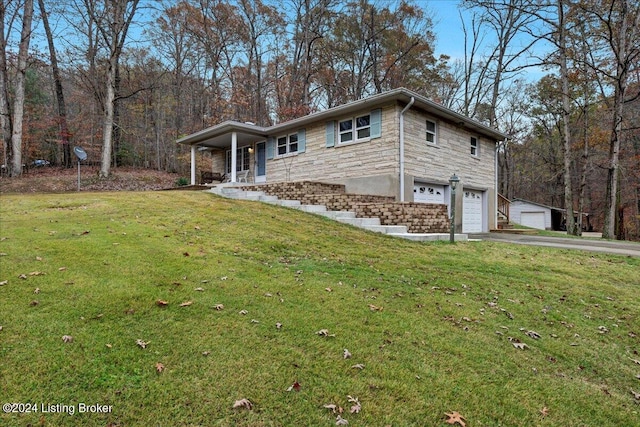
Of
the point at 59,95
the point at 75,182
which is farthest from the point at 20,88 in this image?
the point at 59,95

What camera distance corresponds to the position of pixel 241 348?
2.57 meters

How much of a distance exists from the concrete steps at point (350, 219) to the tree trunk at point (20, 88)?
10673 millimetres

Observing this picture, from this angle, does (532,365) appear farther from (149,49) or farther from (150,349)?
(149,49)

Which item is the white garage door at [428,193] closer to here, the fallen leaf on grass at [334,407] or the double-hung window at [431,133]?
the double-hung window at [431,133]

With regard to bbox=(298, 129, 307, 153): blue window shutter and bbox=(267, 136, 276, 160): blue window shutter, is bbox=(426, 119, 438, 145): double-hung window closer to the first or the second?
bbox=(298, 129, 307, 153): blue window shutter

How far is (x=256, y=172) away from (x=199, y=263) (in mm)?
12152

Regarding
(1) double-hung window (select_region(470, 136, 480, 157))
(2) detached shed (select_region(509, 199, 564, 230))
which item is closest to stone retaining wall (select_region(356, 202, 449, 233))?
(1) double-hung window (select_region(470, 136, 480, 157))

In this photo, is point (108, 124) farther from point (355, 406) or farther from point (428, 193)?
point (355, 406)

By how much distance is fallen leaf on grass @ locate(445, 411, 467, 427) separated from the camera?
205 cm

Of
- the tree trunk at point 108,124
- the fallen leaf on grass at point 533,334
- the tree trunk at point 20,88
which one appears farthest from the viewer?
the tree trunk at point 108,124

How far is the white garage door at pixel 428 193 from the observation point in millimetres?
11507

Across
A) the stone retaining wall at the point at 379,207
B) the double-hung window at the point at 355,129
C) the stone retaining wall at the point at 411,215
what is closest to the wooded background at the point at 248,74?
the double-hung window at the point at 355,129

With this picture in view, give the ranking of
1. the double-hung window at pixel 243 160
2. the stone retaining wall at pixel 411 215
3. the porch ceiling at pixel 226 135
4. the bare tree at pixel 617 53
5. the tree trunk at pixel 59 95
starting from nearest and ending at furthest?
the stone retaining wall at pixel 411 215, the bare tree at pixel 617 53, the porch ceiling at pixel 226 135, the double-hung window at pixel 243 160, the tree trunk at pixel 59 95

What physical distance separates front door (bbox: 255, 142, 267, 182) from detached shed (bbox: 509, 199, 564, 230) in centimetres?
2053
